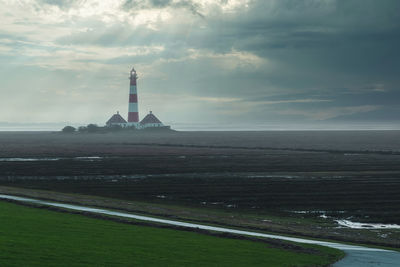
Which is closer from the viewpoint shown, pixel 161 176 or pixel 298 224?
pixel 298 224

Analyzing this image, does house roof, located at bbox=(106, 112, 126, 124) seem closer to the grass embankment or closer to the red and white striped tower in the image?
the red and white striped tower

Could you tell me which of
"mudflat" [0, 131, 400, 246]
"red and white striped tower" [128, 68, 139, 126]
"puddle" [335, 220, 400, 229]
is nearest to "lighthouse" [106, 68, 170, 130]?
"red and white striped tower" [128, 68, 139, 126]

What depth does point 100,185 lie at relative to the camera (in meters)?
44.9

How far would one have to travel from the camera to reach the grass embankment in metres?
15.8

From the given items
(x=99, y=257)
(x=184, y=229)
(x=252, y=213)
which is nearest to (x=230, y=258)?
(x=99, y=257)

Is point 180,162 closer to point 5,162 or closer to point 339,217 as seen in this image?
point 5,162

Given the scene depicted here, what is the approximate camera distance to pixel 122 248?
17.8 m

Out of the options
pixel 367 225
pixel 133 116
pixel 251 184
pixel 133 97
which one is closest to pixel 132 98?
pixel 133 97

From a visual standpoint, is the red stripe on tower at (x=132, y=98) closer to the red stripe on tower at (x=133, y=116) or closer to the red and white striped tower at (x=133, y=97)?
the red and white striped tower at (x=133, y=97)

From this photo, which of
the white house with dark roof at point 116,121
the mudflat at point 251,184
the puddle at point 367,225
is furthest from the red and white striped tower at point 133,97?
the puddle at point 367,225

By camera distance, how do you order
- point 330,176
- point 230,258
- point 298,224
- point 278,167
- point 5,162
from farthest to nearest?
point 5,162
point 278,167
point 330,176
point 298,224
point 230,258

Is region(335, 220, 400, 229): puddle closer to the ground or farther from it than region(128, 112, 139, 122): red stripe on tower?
closer to the ground

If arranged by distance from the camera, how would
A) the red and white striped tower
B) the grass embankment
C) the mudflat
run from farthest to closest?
the red and white striped tower < the mudflat < the grass embankment

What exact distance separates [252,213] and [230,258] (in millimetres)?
14981
